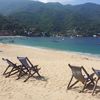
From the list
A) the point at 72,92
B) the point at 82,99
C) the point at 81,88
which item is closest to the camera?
the point at 82,99

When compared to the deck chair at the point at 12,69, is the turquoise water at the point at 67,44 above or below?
below

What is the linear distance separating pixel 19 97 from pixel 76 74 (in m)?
2.26

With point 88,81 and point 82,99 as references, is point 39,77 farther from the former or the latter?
point 82,99

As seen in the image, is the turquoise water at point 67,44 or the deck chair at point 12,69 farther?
the turquoise water at point 67,44

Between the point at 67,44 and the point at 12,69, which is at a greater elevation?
the point at 12,69

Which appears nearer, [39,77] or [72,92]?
[72,92]

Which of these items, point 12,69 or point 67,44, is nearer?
point 12,69

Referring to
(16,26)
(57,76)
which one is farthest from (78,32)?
(57,76)

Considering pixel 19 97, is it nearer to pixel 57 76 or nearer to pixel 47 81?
pixel 47 81

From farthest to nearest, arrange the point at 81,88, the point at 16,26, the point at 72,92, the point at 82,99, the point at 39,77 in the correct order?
the point at 16,26
the point at 39,77
the point at 81,88
the point at 72,92
the point at 82,99

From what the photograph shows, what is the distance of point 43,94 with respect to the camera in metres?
9.73

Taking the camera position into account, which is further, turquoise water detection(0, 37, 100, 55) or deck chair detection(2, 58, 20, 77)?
turquoise water detection(0, 37, 100, 55)

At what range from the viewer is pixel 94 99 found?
365 inches

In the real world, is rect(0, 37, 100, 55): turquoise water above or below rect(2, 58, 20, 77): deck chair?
below
